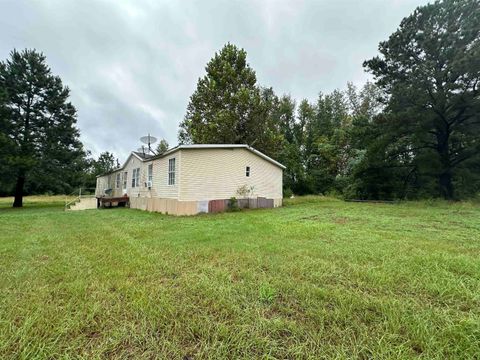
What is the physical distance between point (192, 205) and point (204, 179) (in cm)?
141

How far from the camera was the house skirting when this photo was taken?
10703 millimetres

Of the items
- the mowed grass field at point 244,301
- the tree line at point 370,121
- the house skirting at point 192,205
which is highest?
the tree line at point 370,121

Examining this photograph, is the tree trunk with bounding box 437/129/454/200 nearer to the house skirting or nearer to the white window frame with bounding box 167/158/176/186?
the house skirting

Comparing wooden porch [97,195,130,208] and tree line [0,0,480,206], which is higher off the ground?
tree line [0,0,480,206]

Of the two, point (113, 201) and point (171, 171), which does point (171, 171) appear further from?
point (113, 201)

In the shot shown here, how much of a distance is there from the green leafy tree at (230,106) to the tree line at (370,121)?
10 cm

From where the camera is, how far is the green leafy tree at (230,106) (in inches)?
838

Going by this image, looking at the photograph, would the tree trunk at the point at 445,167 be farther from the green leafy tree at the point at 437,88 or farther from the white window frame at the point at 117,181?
the white window frame at the point at 117,181

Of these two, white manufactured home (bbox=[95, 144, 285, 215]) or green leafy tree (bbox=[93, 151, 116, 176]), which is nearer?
white manufactured home (bbox=[95, 144, 285, 215])

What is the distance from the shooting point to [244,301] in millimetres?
2393

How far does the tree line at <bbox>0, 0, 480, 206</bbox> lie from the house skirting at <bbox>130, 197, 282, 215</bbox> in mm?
8073

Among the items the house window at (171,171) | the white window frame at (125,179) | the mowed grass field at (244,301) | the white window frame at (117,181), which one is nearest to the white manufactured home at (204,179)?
the house window at (171,171)

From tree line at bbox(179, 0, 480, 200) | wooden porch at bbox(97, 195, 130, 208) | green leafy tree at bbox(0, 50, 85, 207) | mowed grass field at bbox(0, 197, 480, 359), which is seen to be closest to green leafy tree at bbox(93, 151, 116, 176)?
green leafy tree at bbox(0, 50, 85, 207)

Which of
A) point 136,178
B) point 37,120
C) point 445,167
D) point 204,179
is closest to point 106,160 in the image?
point 37,120
